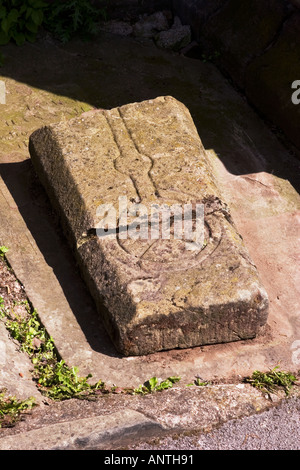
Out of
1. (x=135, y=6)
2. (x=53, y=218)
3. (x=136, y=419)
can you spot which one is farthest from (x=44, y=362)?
(x=135, y=6)

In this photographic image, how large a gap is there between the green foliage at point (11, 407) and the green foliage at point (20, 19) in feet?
12.5

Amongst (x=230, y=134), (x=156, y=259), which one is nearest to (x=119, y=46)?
(x=230, y=134)

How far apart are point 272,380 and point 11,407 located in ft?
4.72

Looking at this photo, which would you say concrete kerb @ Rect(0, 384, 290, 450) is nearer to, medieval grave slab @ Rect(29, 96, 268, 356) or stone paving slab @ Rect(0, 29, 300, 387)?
stone paving slab @ Rect(0, 29, 300, 387)

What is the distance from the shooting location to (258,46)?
6727mm

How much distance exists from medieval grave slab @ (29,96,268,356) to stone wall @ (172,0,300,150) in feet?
3.26

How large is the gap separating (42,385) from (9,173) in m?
1.93

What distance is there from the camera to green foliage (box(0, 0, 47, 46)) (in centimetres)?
690

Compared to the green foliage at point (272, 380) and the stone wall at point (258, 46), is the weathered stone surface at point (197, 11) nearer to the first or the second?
the stone wall at point (258, 46)

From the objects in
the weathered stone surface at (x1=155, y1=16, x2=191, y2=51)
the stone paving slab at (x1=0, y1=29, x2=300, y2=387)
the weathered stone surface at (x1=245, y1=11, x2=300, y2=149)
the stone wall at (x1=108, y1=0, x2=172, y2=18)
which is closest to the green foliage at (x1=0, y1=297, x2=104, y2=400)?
the stone paving slab at (x1=0, y1=29, x2=300, y2=387)

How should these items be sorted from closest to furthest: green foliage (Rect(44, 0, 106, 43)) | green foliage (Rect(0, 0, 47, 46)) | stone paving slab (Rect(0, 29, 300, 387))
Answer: stone paving slab (Rect(0, 29, 300, 387)) < green foliage (Rect(0, 0, 47, 46)) < green foliage (Rect(44, 0, 106, 43))

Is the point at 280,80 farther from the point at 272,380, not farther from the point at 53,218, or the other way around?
the point at 272,380

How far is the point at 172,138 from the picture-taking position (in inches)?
216
